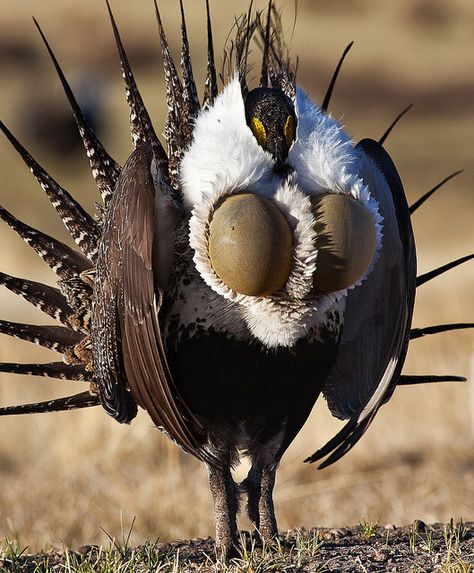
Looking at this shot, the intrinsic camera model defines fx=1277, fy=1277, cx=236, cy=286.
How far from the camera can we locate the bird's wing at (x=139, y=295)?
11.2 feet

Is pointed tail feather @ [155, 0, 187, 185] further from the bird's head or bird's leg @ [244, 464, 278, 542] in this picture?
bird's leg @ [244, 464, 278, 542]

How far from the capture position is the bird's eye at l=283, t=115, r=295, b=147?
11.5 ft

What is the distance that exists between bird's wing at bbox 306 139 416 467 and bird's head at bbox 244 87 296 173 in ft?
1.42

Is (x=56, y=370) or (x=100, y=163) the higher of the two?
(x=100, y=163)

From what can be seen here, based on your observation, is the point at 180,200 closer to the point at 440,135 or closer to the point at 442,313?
the point at 442,313

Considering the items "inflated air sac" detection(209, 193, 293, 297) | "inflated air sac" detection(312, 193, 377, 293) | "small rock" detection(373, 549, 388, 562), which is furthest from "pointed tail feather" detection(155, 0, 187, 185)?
"small rock" detection(373, 549, 388, 562)

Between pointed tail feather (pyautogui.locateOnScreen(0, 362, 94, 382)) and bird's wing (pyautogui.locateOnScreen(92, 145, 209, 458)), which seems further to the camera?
pointed tail feather (pyautogui.locateOnScreen(0, 362, 94, 382))

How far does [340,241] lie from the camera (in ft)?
11.1

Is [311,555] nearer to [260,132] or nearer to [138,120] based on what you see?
[260,132]

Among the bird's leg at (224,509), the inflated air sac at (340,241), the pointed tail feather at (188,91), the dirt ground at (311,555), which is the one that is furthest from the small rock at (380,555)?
the pointed tail feather at (188,91)

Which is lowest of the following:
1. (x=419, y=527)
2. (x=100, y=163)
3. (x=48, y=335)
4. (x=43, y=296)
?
(x=419, y=527)

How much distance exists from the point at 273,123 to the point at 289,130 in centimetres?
5

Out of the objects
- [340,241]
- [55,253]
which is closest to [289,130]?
[340,241]

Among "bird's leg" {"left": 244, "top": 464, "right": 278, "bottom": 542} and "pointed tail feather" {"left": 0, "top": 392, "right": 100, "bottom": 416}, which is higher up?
"pointed tail feather" {"left": 0, "top": 392, "right": 100, "bottom": 416}
